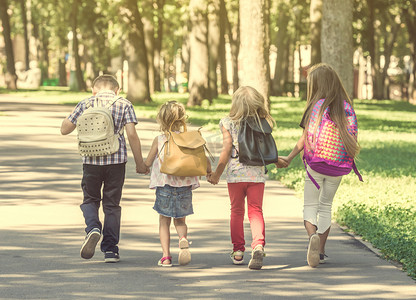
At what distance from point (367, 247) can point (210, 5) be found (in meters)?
28.6

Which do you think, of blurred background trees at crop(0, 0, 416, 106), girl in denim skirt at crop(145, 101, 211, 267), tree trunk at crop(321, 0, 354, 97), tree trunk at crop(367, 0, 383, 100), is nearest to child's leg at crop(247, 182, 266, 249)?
girl in denim skirt at crop(145, 101, 211, 267)

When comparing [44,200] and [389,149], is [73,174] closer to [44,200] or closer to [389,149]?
[44,200]

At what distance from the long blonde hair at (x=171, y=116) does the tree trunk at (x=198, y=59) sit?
27.4 metres

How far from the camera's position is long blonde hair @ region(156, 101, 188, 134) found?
302 inches

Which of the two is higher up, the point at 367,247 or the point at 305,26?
the point at 305,26

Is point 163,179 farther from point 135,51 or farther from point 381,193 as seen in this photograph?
point 135,51

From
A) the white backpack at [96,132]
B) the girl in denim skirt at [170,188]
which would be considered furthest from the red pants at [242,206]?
the white backpack at [96,132]

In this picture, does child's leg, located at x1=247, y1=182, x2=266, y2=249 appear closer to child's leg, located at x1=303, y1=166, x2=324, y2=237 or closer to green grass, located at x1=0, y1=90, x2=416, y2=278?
child's leg, located at x1=303, y1=166, x2=324, y2=237

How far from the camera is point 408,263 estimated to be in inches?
307

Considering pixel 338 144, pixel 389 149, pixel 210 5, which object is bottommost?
pixel 389 149

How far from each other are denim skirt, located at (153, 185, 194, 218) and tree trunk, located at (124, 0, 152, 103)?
2910 cm

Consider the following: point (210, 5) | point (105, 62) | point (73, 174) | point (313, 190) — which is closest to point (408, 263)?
point (313, 190)

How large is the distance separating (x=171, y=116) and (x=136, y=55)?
29477 millimetres

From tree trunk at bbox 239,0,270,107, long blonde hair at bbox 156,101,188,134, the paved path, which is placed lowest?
the paved path
